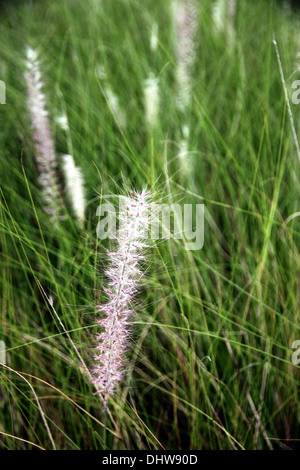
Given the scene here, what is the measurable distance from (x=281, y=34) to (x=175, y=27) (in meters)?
0.47

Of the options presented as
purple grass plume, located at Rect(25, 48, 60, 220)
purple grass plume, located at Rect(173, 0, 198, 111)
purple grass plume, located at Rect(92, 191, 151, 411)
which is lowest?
purple grass plume, located at Rect(92, 191, 151, 411)

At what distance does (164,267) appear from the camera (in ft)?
3.05

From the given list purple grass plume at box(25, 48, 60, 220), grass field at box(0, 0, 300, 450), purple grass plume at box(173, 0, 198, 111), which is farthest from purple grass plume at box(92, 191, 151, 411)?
purple grass plume at box(173, 0, 198, 111)

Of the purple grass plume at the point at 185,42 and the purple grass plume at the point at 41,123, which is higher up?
the purple grass plume at the point at 185,42

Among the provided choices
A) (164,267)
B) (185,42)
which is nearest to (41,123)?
(164,267)

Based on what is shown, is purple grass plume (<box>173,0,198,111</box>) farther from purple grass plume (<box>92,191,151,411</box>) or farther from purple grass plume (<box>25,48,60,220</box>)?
purple grass plume (<box>92,191,151,411</box>)

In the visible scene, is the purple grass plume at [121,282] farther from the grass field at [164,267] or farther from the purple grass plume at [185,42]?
the purple grass plume at [185,42]

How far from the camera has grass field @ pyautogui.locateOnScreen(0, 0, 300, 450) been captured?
0.88 metres

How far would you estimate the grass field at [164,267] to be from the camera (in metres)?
0.88

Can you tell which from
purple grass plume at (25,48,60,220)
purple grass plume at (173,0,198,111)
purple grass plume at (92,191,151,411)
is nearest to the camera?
purple grass plume at (92,191,151,411)

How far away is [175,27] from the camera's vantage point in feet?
4.86

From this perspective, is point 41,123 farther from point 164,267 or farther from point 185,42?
point 185,42

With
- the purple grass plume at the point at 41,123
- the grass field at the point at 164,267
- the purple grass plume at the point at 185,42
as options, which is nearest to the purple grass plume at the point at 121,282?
the grass field at the point at 164,267

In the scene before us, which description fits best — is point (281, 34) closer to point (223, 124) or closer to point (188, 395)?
point (223, 124)
